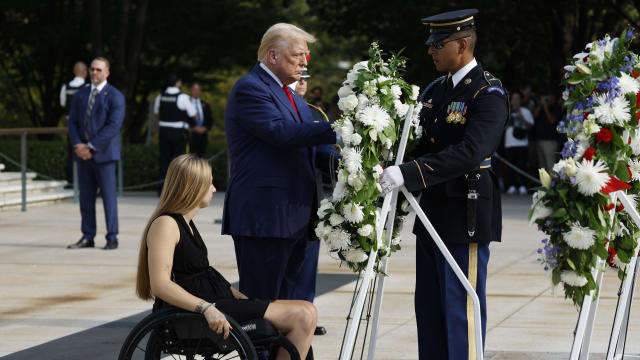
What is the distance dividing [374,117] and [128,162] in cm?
1792

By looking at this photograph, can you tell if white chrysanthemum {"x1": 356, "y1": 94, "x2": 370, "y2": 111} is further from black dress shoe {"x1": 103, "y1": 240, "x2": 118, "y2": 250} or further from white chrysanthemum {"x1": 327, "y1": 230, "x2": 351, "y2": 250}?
black dress shoe {"x1": 103, "y1": 240, "x2": 118, "y2": 250}

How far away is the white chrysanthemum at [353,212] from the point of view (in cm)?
457

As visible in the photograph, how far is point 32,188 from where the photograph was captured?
17.9 meters

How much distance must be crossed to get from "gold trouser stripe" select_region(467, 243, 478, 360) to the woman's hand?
1.09m

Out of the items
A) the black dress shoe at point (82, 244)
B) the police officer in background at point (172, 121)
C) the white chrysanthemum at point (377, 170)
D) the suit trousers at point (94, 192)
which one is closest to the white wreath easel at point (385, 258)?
the white chrysanthemum at point (377, 170)

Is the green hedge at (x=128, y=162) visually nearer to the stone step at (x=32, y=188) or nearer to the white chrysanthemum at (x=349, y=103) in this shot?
the stone step at (x=32, y=188)

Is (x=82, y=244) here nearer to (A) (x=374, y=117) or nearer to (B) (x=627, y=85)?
(A) (x=374, y=117)

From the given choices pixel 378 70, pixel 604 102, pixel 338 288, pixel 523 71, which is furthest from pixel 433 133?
pixel 523 71

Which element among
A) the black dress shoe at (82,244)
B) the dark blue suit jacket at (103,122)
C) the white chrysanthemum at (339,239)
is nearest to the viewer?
the white chrysanthemum at (339,239)

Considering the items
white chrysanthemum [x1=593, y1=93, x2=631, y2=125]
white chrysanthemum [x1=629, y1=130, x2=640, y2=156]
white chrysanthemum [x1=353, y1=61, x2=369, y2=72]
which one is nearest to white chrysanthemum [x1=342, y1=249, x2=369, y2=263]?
white chrysanthemum [x1=353, y1=61, x2=369, y2=72]

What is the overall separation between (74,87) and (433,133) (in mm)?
13711

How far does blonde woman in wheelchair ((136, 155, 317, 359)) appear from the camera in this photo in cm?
471

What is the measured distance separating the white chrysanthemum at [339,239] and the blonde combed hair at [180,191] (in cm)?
67

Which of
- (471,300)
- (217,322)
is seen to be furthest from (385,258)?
(217,322)
